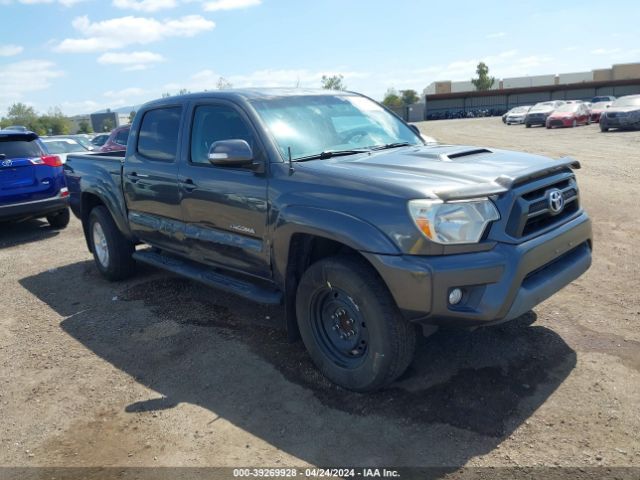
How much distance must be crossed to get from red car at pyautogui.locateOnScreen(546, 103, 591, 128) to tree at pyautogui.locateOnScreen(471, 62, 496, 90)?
199 feet

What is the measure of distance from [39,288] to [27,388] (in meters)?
2.71

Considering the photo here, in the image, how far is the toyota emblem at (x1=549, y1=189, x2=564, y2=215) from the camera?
337 centimetres

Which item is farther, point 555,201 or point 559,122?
point 559,122

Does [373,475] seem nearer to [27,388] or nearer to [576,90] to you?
[27,388]

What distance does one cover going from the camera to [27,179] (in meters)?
8.80

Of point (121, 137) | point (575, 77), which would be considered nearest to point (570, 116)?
point (121, 137)

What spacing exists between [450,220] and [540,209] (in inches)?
28.1

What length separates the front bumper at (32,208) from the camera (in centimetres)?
857

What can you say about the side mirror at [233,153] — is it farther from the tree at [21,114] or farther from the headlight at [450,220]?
the tree at [21,114]

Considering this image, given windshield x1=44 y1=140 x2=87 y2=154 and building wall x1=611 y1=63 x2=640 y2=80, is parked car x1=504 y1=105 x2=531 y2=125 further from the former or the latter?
building wall x1=611 y1=63 x2=640 y2=80

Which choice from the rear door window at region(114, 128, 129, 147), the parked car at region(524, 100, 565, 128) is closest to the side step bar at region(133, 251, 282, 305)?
the rear door window at region(114, 128, 129, 147)

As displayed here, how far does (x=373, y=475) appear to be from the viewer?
2.74m

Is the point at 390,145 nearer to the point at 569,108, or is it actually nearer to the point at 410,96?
the point at 569,108

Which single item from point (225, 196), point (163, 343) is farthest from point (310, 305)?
point (163, 343)
